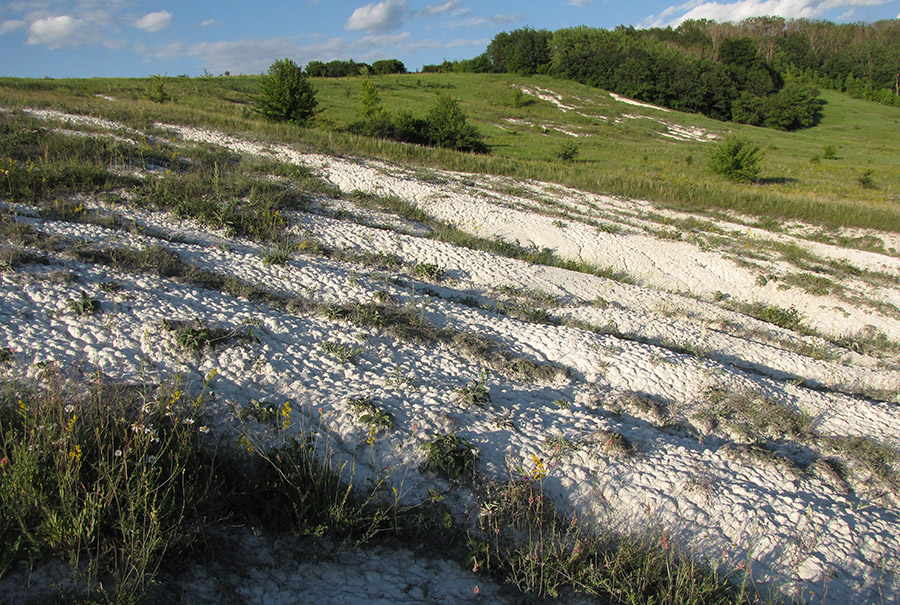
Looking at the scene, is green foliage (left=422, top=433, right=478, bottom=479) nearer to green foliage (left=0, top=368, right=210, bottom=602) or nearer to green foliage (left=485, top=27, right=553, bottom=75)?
green foliage (left=0, top=368, right=210, bottom=602)

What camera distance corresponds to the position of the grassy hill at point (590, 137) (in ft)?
67.0

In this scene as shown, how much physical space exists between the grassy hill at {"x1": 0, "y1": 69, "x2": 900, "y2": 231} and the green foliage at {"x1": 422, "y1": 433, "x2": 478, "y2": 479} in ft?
52.7

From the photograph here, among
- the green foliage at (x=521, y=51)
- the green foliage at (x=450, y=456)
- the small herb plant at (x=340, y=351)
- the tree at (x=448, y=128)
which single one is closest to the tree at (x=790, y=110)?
the green foliage at (x=521, y=51)

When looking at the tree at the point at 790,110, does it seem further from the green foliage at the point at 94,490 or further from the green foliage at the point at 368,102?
the green foliage at the point at 94,490

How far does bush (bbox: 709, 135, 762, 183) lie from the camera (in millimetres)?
28453

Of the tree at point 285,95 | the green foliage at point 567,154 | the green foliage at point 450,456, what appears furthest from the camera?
the green foliage at point 567,154

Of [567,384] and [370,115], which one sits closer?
[567,384]

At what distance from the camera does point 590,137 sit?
1759 inches

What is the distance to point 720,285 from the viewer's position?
43.9 feet

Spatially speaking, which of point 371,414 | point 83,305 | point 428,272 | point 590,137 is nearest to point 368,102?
point 590,137

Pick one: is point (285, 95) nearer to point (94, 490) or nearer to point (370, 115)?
point (370, 115)

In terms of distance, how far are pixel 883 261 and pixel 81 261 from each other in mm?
21369

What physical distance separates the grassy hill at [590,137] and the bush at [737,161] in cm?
86

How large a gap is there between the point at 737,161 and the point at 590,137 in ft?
58.2
